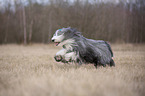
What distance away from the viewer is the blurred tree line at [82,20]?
11.9m

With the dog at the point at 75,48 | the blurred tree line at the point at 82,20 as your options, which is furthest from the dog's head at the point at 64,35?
the blurred tree line at the point at 82,20

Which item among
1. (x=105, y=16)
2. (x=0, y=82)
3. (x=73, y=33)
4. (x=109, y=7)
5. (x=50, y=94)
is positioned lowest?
(x=0, y=82)

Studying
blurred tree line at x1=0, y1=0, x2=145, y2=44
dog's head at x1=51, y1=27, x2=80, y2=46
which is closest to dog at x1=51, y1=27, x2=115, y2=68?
dog's head at x1=51, y1=27, x2=80, y2=46

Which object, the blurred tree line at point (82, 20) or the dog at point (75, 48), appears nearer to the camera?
the dog at point (75, 48)

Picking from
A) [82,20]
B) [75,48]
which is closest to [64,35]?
[75,48]

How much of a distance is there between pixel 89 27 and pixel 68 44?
9006mm

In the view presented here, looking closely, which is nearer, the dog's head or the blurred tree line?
the dog's head

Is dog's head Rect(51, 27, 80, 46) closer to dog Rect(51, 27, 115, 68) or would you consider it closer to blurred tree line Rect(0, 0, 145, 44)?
dog Rect(51, 27, 115, 68)

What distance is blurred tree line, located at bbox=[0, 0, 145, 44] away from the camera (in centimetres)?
1192

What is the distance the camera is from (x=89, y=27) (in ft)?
38.1

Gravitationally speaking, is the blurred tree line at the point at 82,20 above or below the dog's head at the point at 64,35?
above

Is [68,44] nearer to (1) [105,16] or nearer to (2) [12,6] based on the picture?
(1) [105,16]

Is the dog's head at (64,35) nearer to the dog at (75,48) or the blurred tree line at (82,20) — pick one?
the dog at (75,48)

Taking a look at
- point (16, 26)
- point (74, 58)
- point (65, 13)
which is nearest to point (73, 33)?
point (74, 58)
